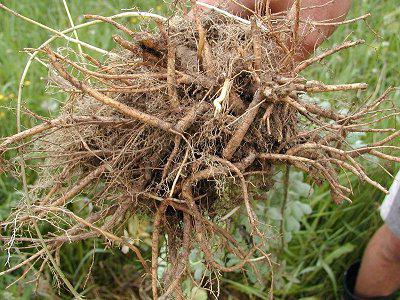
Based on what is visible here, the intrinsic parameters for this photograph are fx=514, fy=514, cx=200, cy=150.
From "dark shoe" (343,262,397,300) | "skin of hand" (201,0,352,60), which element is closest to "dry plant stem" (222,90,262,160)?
"skin of hand" (201,0,352,60)

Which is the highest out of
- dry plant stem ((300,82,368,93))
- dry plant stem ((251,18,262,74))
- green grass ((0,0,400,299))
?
dry plant stem ((251,18,262,74))

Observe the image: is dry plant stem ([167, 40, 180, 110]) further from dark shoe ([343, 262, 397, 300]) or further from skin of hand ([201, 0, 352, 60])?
dark shoe ([343, 262, 397, 300])

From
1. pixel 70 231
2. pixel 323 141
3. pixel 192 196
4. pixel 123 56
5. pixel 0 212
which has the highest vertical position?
pixel 123 56

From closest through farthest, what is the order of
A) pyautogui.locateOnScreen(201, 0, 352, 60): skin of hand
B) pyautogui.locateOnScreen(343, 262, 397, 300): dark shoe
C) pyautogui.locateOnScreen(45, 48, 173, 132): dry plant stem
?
pyautogui.locateOnScreen(45, 48, 173, 132): dry plant stem, pyautogui.locateOnScreen(201, 0, 352, 60): skin of hand, pyautogui.locateOnScreen(343, 262, 397, 300): dark shoe

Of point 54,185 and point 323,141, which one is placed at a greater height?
point 323,141

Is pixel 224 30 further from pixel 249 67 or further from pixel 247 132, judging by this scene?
pixel 247 132

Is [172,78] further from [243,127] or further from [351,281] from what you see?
[351,281]

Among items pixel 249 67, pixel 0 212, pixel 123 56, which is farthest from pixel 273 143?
pixel 0 212

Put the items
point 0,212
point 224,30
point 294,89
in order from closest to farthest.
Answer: point 294,89 → point 224,30 → point 0,212
